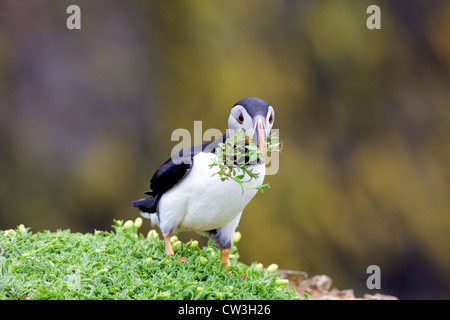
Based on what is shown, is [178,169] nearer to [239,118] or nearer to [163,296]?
[239,118]

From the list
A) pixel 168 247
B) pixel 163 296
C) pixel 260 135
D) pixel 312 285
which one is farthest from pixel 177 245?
pixel 312 285

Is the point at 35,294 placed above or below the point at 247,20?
below

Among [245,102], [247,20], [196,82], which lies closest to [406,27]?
[247,20]

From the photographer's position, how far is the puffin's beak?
196 centimetres

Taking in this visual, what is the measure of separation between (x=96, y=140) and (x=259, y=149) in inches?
110

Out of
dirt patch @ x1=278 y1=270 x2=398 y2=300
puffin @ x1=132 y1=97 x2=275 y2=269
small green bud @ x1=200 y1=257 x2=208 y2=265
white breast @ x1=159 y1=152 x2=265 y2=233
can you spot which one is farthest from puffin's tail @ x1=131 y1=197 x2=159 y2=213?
dirt patch @ x1=278 y1=270 x2=398 y2=300

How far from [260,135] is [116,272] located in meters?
0.83

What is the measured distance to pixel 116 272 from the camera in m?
2.15

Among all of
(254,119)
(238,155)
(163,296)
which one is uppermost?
(254,119)

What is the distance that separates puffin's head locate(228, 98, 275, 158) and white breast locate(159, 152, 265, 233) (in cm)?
20

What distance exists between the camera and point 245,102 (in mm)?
2104

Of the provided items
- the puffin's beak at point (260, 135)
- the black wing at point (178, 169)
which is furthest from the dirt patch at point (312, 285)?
the puffin's beak at point (260, 135)
